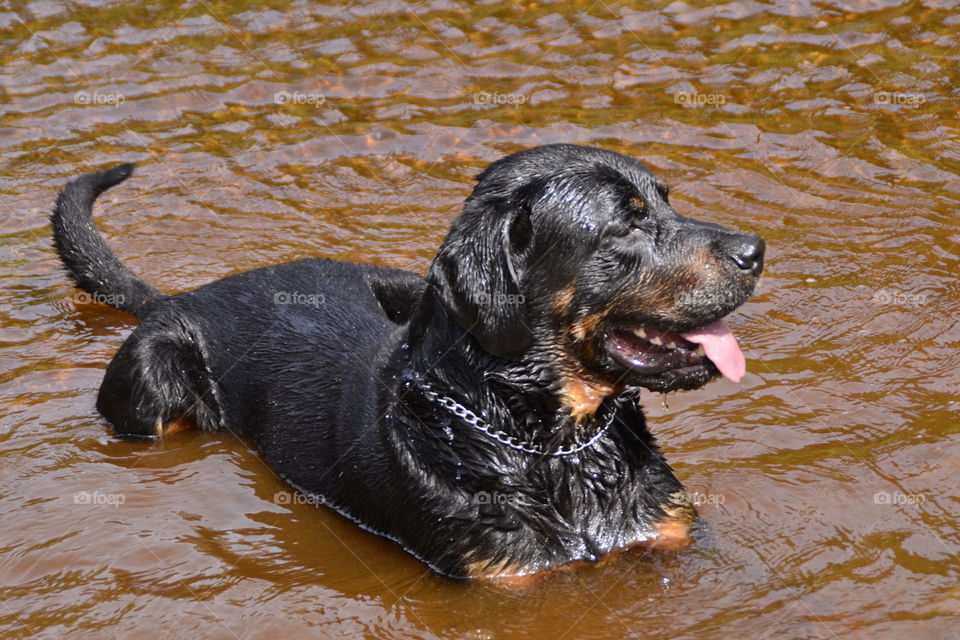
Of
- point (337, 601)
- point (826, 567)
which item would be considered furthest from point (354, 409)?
point (826, 567)

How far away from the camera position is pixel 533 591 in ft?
14.0

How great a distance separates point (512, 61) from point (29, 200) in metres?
4.67

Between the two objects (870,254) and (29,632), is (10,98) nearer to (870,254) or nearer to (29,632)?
(29,632)
